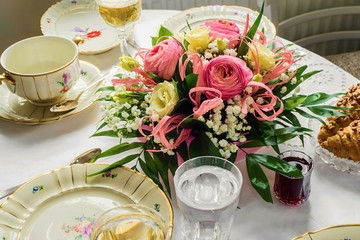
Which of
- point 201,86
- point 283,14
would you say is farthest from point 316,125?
point 283,14

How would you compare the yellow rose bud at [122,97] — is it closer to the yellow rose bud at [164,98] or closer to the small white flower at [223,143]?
the yellow rose bud at [164,98]

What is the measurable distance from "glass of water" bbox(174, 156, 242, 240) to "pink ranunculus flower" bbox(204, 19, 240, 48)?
27cm

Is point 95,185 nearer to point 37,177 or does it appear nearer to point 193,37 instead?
point 37,177

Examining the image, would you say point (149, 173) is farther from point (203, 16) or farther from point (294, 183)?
point (203, 16)

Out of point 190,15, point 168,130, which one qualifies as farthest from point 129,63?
point 190,15

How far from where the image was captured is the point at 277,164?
2.66ft

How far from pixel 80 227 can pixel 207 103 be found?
0.30 meters

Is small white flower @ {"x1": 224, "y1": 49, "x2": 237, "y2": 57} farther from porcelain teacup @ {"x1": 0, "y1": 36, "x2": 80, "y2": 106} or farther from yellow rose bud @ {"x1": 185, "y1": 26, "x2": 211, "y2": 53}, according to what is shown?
porcelain teacup @ {"x1": 0, "y1": 36, "x2": 80, "y2": 106}

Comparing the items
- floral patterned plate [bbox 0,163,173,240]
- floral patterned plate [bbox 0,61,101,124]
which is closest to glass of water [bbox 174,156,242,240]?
floral patterned plate [bbox 0,163,173,240]

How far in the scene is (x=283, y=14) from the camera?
88.4 inches

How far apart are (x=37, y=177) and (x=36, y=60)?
0.40 m

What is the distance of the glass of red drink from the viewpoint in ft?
2.60

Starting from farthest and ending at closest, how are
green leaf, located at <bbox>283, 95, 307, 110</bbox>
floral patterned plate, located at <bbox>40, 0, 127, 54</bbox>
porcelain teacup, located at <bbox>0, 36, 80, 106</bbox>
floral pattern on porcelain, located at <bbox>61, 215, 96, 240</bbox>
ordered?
floral patterned plate, located at <bbox>40, 0, 127, 54</bbox>, porcelain teacup, located at <bbox>0, 36, 80, 106</bbox>, green leaf, located at <bbox>283, 95, 307, 110</bbox>, floral pattern on porcelain, located at <bbox>61, 215, 96, 240</bbox>

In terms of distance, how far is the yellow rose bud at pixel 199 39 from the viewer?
2.88ft
